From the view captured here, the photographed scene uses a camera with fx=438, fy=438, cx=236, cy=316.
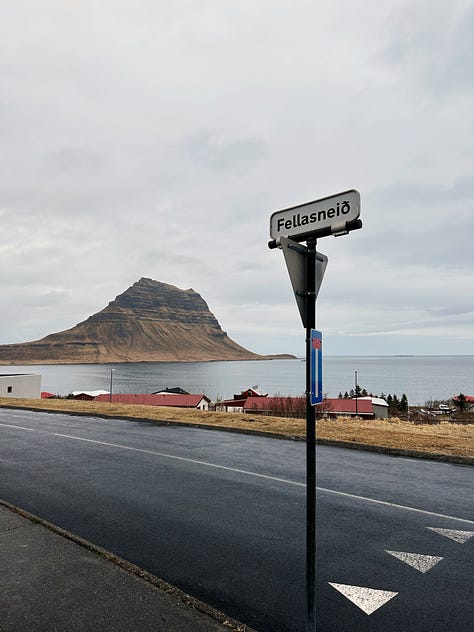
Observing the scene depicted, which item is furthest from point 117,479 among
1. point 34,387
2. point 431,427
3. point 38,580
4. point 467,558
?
point 34,387

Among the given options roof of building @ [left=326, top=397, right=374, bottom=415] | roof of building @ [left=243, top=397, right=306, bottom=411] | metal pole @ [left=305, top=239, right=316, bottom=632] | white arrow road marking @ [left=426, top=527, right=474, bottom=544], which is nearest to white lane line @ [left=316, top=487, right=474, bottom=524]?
white arrow road marking @ [left=426, top=527, right=474, bottom=544]

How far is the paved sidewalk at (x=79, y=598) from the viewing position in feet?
11.2

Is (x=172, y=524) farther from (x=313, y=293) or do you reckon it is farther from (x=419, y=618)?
(x=313, y=293)

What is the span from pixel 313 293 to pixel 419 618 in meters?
2.90

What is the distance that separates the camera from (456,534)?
5.63 meters

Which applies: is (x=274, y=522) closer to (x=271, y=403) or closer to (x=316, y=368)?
(x=316, y=368)

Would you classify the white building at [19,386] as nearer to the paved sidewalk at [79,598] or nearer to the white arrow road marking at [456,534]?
the paved sidewalk at [79,598]

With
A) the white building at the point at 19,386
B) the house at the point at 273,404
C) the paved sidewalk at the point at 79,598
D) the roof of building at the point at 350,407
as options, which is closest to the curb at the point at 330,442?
the paved sidewalk at the point at 79,598

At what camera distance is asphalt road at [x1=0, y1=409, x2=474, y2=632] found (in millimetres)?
3950

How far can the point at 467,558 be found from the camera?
493cm

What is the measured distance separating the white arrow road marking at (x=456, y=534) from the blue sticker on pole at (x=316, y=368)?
370 cm

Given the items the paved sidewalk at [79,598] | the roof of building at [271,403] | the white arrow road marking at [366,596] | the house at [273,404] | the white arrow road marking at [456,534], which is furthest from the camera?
the roof of building at [271,403]

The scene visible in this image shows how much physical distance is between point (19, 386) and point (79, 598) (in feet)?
175

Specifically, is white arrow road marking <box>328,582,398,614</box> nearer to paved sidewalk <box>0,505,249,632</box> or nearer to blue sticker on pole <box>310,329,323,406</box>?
paved sidewalk <box>0,505,249,632</box>
